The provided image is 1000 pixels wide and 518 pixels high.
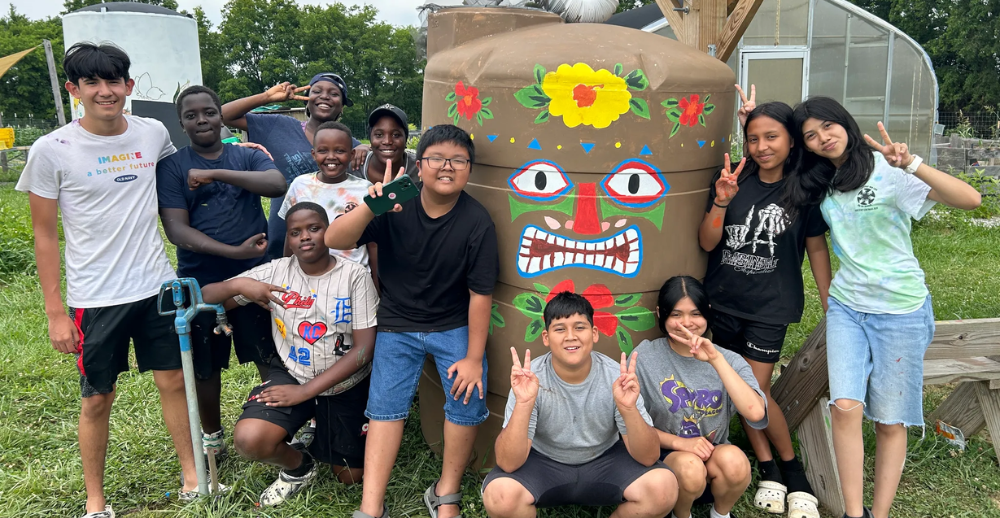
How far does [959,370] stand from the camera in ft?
10.9

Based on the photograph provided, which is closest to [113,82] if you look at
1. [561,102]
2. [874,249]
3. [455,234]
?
[455,234]

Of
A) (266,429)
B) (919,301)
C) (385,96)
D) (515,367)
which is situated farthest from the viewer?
(385,96)

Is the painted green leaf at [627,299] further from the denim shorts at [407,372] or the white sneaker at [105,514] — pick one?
the white sneaker at [105,514]

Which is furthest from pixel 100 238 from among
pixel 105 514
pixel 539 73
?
pixel 539 73

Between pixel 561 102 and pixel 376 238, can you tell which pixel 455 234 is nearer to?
pixel 376 238

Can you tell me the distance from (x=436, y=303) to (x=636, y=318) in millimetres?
873

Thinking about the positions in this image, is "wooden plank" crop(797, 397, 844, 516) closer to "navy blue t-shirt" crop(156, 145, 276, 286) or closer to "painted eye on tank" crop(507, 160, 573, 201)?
→ "painted eye on tank" crop(507, 160, 573, 201)

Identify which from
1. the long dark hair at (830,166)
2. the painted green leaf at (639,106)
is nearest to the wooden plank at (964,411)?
the long dark hair at (830,166)

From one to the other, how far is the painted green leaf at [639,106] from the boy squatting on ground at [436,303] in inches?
26.6

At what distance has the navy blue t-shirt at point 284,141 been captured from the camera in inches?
154

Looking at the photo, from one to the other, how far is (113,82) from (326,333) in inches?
51.6

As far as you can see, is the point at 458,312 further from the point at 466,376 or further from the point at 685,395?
A: the point at 685,395

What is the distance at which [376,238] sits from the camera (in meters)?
2.99

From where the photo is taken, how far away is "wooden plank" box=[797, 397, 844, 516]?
3.17 m
